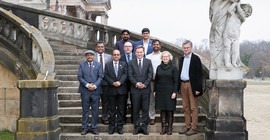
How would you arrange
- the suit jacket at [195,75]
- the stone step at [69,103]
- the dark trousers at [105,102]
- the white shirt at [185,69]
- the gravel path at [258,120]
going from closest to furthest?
the suit jacket at [195,75], the white shirt at [185,69], the dark trousers at [105,102], the stone step at [69,103], the gravel path at [258,120]

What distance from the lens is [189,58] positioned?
5820mm

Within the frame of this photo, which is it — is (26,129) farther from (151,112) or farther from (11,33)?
(11,33)

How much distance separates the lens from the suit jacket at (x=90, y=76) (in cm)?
573

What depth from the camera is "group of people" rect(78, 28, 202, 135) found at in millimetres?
5727

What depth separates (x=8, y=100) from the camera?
753cm

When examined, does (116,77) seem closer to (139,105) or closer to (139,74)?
(139,74)

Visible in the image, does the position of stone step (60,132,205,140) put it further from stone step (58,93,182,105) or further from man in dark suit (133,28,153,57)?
man in dark suit (133,28,153,57)

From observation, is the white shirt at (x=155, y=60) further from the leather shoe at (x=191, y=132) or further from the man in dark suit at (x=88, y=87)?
the leather shoe at (x=191, y=132)

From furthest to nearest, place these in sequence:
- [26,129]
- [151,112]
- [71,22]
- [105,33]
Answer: [71,22] → [105,33] → [151,112] → [26,129]

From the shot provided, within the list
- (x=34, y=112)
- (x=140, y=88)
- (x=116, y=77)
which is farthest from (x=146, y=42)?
(x=34, y=112)

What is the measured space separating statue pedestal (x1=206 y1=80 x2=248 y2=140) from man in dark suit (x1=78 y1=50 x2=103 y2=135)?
2253mm

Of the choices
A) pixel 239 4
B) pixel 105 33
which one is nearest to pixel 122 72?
pixel 239 4

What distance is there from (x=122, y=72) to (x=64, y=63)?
11.6ft

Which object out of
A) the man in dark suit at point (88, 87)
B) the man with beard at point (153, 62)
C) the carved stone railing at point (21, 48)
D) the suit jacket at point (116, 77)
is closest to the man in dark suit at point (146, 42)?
the man with beard at point (153, 62)
